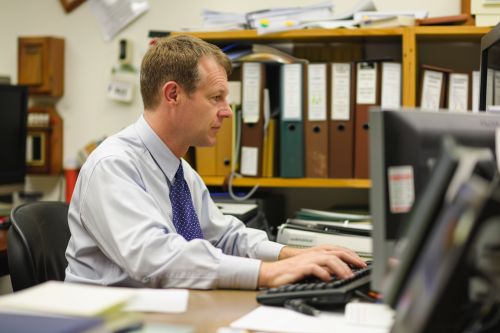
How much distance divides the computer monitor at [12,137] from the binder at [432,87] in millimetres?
1617

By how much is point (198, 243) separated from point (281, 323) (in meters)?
0.32

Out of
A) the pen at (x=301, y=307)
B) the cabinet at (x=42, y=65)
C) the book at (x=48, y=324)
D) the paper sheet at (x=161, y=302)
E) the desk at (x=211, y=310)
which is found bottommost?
Answer: the desk at (x=211, y=310)

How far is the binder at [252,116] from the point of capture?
7.91 feet

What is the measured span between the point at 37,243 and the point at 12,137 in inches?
49.5

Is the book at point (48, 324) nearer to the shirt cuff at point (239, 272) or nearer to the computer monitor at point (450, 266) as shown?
the computer monitor at point (450, 266)

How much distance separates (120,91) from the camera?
112 inches

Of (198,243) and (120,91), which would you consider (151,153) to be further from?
(120,91)

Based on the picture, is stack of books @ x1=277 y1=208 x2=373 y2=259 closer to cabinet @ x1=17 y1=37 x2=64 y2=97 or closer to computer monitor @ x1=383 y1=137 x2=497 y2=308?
computer monitor @ x1=383 y1=137 x2=497 y2=308

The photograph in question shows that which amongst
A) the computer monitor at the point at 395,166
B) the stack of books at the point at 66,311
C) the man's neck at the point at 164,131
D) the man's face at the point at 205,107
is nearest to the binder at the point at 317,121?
the man's face at the point at 205,107

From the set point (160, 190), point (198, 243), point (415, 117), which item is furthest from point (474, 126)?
point (160, 190)

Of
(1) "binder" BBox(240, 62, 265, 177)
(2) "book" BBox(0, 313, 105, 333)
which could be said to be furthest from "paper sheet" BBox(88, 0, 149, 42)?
(2) "book" BBox(0, 313, 105, 333)

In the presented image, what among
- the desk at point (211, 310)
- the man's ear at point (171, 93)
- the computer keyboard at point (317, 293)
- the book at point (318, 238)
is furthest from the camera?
the book at point (318, 238)

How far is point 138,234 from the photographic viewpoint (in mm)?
1326

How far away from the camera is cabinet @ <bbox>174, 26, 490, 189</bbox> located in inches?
91.4
